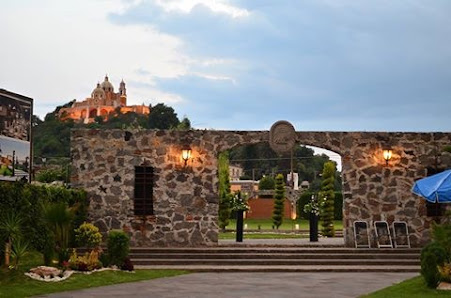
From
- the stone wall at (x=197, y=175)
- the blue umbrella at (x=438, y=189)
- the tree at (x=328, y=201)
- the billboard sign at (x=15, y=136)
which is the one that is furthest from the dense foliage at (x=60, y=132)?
the blue umbrella at (x=438, y=189)

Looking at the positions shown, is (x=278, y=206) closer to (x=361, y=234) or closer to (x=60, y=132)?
(x=361, y=234)

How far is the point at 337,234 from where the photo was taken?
1104 inches

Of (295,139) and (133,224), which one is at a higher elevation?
(295,139)

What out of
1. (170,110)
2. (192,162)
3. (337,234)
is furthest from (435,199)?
(170,110)

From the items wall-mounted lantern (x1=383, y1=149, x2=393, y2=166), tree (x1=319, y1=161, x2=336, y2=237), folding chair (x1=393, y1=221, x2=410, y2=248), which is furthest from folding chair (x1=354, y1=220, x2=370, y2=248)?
tree (x1=319, y1=161, x2=336, y2=237)

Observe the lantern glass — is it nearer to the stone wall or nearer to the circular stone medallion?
the stone wall

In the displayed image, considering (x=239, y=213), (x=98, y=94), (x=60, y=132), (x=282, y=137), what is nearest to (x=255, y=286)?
(x=282, y=137)

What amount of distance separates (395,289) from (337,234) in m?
16.7

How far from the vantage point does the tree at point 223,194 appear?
29325 millimetres

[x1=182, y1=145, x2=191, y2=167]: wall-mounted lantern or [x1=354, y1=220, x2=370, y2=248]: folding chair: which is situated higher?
[x1=182, y1=145, x2=191, y2=167]: wall-mounted lantern

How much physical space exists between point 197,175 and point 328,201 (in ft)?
35.1

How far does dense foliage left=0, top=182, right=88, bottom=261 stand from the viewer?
43.9 ft

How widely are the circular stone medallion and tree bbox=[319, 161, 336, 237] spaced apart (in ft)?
26.8

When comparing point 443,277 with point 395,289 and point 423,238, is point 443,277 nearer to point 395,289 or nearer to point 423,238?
point 395,289
